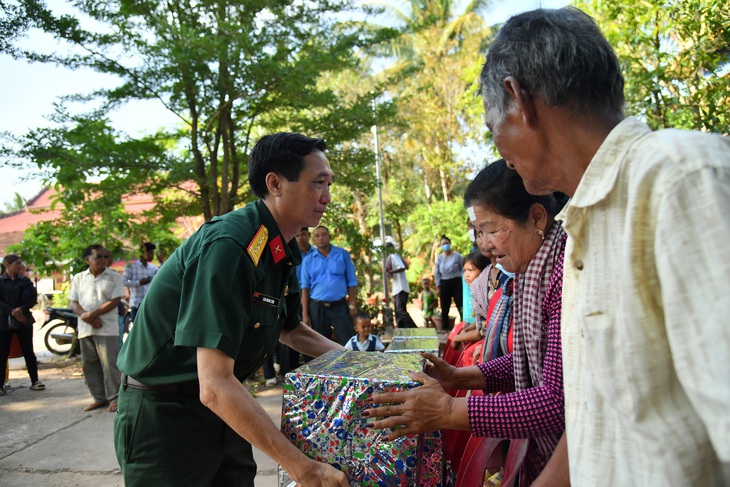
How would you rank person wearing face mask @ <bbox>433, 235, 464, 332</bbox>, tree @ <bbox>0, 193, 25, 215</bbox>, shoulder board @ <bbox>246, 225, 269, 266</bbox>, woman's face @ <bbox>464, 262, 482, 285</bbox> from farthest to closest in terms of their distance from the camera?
tree @ <bbox>0, 193, 25, 215</bbox> → person wearing face mask @ <bbox>433, 235, 464, 332</bbox> → woman's face @ <bbox>464, 262, 482, 285</bbox> → shoulder board @ <bbox>246, 225, 269, 266</bbox>

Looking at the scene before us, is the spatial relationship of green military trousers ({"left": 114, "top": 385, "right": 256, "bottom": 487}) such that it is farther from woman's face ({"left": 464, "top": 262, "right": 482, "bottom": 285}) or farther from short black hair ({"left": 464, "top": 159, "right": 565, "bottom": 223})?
woman's face ({"left": 464, "top": 262, "right": 482, "bottom": 285})

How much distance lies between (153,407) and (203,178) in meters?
5.41

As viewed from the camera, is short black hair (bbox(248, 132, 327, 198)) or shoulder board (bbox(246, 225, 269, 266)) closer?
shoulder board (bbox(246, 225, 269, 266))

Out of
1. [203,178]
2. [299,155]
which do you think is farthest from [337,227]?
[299,155]

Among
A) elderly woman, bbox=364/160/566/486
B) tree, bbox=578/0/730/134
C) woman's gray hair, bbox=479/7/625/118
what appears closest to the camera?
woman's gray hair, bbox=479/7/625/118

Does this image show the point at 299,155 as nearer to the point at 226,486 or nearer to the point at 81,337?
the point at 226,486

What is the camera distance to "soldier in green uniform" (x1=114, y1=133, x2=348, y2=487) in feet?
Result: 4.86

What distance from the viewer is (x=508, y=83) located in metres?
1.04

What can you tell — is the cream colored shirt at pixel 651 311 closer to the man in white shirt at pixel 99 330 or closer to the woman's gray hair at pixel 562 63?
the woman's gray hair at pixel 562 63

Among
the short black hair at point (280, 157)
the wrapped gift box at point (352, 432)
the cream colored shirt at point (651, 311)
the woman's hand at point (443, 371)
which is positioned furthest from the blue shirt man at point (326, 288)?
the cream colored shirt at point (651, 311)

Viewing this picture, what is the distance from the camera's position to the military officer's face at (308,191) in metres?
1.93

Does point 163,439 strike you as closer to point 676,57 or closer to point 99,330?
point 99,330

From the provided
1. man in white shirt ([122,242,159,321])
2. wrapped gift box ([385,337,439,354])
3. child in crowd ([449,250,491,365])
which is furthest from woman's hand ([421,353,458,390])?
man in white shirt ([122,242,159,321])

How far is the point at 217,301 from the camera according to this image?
5.07 ft
